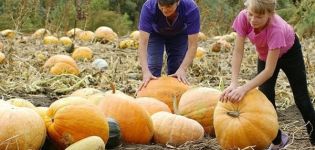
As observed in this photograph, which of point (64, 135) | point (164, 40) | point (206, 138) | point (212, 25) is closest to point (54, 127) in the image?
point (64, 135)

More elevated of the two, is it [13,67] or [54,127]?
[54,127]

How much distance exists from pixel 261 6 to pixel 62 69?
13.0 ft

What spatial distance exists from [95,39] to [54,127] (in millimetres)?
9146

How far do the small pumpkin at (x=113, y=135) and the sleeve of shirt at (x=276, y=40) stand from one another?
3.65ft

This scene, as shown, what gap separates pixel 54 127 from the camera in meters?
3.43

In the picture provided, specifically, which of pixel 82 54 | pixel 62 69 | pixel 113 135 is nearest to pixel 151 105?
pixel 113 135

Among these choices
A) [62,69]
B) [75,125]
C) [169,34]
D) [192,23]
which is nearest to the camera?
[75,125]

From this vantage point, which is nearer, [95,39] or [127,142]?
[127,142]

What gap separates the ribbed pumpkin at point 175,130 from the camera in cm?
396

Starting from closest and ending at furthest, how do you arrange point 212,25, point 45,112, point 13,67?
point 45,112, point 13,67, point 212,25

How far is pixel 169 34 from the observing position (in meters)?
6.16

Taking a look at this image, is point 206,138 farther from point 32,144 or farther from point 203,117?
point 32,144

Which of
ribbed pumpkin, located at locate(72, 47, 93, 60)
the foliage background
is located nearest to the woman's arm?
ribbed pumpkin, located at locate(72, 47, 93, 60)

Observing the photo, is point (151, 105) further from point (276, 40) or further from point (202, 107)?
point (276, 40)
